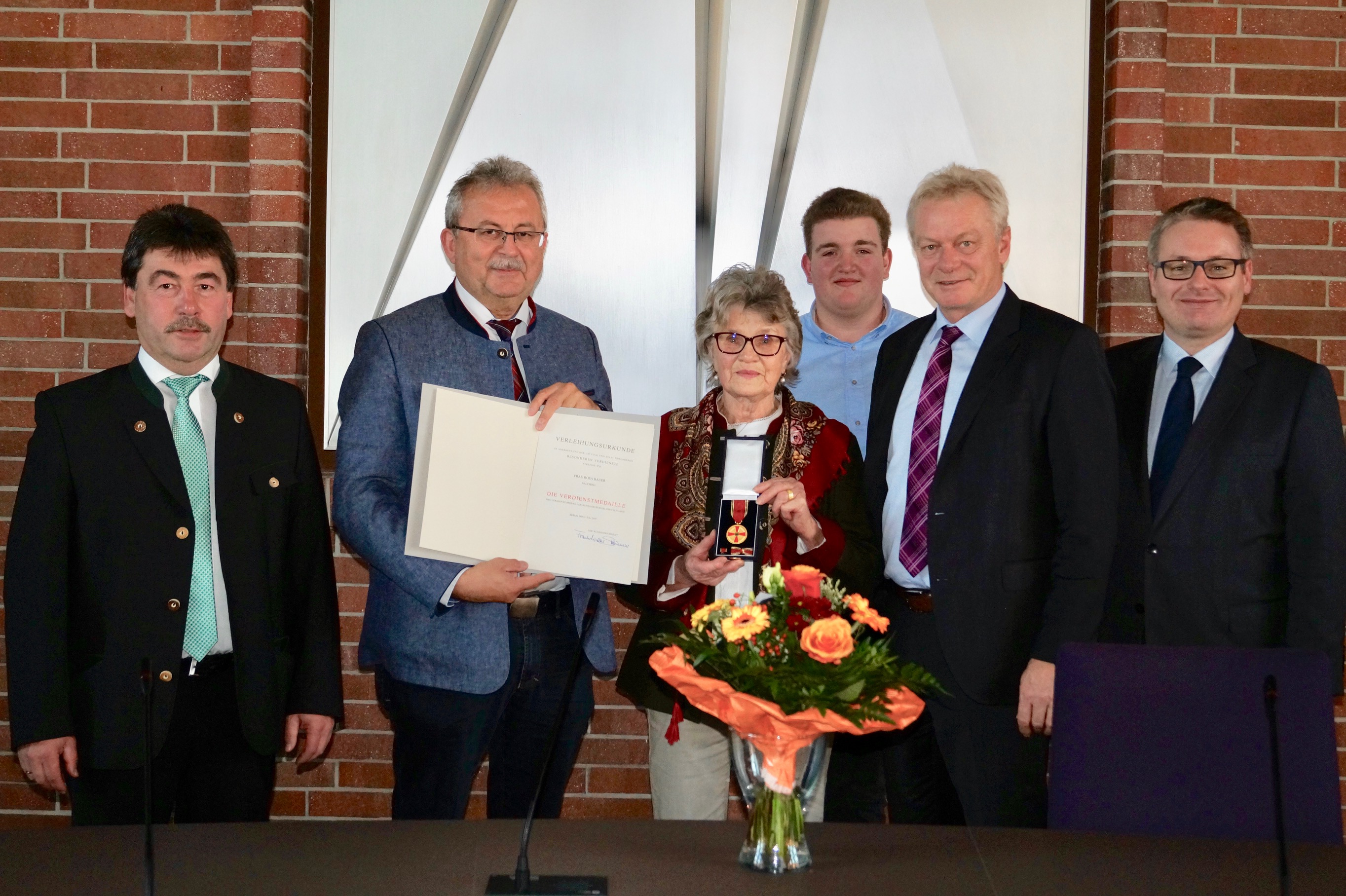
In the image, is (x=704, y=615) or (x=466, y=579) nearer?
(x=704, y=615)

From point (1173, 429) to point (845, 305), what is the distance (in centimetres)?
93

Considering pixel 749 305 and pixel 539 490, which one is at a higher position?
pixel 749 305

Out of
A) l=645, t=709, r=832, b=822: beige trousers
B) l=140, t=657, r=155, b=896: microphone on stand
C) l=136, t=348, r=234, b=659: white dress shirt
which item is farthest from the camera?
l=645, t=709, r=832, b=822: beige trousers

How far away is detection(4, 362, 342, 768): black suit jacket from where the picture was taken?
2283 mm

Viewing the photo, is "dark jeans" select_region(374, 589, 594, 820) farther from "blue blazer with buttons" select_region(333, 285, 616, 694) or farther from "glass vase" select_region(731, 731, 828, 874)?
"glass vase" select_region(731, 731, 828, 874)

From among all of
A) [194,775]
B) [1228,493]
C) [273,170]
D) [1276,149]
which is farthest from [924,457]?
[273,170]

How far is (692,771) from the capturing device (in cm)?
250

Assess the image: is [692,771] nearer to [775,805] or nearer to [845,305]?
[775,805]

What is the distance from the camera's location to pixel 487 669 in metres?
2.54

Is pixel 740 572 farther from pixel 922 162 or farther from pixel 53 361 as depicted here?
pixel 53 361

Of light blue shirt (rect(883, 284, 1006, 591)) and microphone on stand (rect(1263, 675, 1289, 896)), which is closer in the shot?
microphone on stand (rect(1263, 675, 1289, 896))

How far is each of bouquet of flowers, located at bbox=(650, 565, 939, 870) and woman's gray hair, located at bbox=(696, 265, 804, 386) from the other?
1.05 metres

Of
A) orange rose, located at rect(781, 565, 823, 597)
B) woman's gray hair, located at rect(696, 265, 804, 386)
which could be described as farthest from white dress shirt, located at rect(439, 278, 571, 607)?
orange rose, located at rect(781, 565, 823, 597)

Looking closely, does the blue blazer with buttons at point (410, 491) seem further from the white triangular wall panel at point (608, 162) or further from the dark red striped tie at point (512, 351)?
the white triangular wall panel at point (608, 162)
